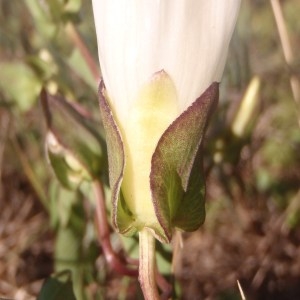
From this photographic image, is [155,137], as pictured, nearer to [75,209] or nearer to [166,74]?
[166,74]

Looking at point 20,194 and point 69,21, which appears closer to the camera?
point 69,21

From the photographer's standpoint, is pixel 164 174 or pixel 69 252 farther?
pixel 69 252

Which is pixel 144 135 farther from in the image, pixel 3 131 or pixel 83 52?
pixel 3 131

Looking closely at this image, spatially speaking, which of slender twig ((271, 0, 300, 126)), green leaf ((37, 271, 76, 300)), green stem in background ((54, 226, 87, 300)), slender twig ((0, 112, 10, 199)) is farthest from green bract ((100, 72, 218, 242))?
slender twig ((0, 112, 10, 199))

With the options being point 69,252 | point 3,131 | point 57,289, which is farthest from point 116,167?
point 3,131

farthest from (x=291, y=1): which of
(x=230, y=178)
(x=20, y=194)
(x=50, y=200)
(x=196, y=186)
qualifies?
(x=196, y=186)

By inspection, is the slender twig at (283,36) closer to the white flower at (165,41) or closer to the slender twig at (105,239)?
the slender twig at (105,239)
